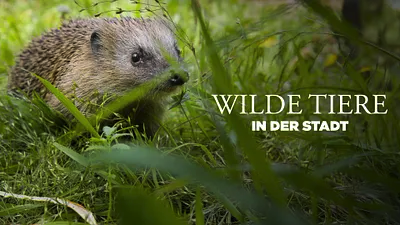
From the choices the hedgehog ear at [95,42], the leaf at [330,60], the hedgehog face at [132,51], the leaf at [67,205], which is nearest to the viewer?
the leaf at [67,205]

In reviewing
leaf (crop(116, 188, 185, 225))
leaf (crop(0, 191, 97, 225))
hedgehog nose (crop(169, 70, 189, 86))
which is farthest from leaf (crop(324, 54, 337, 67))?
leaf (crop(116, 188, 185, 225))

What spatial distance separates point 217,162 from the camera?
3.12 metres

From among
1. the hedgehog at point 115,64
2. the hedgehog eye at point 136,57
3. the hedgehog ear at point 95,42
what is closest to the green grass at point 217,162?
→ the hedgehog at point 115,64

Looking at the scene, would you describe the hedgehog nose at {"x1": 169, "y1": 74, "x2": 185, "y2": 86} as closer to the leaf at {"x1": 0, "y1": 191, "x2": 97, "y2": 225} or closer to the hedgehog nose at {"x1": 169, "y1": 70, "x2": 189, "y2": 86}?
the hedgehog nose at {"x1": 169, "y1": 70, "x2": 189, "y2": 86}

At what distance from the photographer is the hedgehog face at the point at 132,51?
3759 mm

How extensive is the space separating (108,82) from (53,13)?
2.91 m

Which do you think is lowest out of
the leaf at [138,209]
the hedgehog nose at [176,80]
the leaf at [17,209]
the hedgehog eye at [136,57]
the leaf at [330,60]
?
the leaf at [17,209]

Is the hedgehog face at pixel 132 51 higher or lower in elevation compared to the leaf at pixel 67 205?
higher

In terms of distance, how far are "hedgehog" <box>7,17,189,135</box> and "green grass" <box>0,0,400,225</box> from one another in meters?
0.20

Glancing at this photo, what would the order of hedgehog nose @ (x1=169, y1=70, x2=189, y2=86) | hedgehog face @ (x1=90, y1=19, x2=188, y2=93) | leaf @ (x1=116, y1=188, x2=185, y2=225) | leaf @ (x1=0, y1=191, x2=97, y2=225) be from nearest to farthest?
leaf @ (x1=116, y1=188, x2=185, y2=225)
leaf @ (x1=0, y1=191, x2=97, y2=225)
hedgehog nose @ (x1=169, y1=70, x2=189, y2=86)
hedgehog face @ (x1=90, y1=19, x2=188, y2=93)

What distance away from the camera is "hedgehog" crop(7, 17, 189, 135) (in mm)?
3766

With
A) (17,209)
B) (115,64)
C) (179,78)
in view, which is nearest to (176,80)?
(179,78)

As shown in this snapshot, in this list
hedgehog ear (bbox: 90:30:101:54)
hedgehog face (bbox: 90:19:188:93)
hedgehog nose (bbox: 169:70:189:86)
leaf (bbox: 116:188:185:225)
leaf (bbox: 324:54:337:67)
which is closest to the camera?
leaf (bbox: 116:188:185:225)

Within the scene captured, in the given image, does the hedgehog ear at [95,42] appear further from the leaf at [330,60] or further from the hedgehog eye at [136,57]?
the leaf at [330,60]
